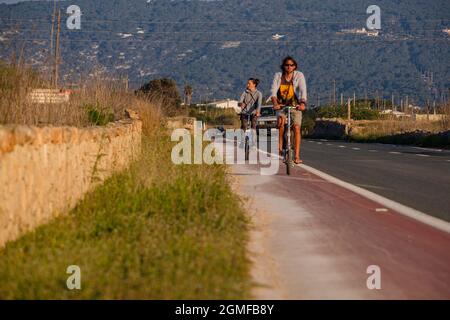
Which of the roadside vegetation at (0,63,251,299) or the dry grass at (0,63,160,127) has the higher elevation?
the dry grass at (0,63,160,127)

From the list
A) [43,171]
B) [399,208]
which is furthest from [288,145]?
[43,171]

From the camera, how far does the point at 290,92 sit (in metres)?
17.0

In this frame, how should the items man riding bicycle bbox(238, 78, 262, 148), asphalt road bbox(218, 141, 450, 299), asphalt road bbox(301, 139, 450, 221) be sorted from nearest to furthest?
asphalt road bbox(218, 141, 450, 299) → asphalt road bbox(301, 139, 450, 221) → man riding bicycle bbox(238, 78, 262, 148)

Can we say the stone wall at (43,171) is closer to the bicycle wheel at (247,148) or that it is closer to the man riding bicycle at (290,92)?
the man riding bicycle at (290,92)

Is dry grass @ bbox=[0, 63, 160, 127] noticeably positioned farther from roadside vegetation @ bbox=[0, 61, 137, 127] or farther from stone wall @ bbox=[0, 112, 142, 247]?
stone wall @ bbox=[0, 112, 142, 247]

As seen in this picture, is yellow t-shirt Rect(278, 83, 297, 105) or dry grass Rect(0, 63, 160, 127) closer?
dry grass Rect(0, 63, 160, 127)

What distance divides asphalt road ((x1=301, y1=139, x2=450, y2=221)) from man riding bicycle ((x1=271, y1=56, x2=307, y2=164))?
1.35m

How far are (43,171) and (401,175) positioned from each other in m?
9.67

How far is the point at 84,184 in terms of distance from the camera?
39.7ft

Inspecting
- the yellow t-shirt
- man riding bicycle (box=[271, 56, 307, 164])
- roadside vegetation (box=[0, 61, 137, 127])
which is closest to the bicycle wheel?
roadside vegetation (box=[0, 61, 137, 127])

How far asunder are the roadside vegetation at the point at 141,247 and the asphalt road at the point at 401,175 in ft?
8.89

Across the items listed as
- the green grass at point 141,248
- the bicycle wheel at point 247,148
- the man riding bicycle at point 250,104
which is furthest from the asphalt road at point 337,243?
the man riding bicycle at point 250,104

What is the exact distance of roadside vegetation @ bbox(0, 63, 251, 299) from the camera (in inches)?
279
